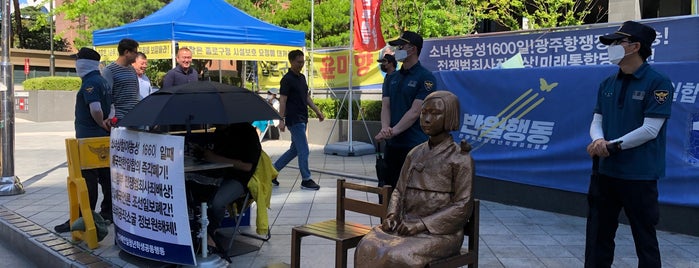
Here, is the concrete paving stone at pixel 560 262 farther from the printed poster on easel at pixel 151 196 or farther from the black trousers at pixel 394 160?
the printed poster on easel at pixel 151 196

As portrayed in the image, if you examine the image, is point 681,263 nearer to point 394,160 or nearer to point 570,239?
point 570,239

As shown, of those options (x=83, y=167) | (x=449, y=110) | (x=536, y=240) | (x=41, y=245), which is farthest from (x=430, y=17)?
(x=449, y=110)

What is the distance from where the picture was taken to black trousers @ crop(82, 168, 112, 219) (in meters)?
5.47

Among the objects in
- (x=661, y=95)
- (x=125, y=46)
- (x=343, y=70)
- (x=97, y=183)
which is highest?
(x=343, y=70)

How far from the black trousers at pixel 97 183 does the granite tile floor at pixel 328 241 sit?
45 cm

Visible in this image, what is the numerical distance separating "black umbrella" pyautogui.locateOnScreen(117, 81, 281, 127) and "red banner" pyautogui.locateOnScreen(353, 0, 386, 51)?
631cm

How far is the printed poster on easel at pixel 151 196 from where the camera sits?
13.3 ft

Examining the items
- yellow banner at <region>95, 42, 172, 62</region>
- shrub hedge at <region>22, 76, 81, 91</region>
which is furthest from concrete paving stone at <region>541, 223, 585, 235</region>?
shrub hedge at <region>22, 76, 81, 91</region>

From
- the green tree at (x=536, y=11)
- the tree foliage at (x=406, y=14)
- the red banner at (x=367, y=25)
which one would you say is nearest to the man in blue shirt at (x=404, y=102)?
the red banner at (x=367, y=25)

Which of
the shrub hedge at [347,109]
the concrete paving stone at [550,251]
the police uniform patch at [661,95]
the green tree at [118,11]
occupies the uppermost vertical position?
the green tree at [118,11]

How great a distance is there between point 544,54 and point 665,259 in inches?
128

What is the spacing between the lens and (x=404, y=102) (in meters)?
4.68

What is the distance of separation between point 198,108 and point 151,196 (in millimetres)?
765

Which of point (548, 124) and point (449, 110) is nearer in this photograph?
point (449, 110)
